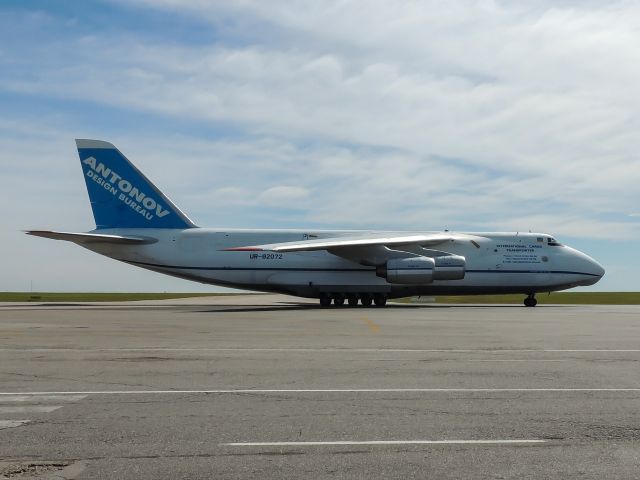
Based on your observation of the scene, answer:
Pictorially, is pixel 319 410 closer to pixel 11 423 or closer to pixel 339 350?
pixel 11 423

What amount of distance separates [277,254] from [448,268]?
358 inches

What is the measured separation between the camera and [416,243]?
38156 mm

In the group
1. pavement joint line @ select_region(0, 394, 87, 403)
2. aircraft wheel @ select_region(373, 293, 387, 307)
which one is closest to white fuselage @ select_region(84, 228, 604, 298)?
aircraft wheel @ select_region(373, 293, 387, 307)

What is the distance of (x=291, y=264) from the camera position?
1495 inches

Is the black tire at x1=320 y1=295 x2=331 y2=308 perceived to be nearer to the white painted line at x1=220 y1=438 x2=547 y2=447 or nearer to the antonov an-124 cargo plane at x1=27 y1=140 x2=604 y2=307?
the antonov an-124 cargo plane at x1=27 y1=140 x2=604 y2=307

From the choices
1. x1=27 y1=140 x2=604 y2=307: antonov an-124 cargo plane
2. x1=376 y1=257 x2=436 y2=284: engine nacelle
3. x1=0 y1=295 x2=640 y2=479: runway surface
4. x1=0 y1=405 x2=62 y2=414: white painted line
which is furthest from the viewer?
x1=27 y1=140 x2=604 y2=307: antonov an-124 cargo plane

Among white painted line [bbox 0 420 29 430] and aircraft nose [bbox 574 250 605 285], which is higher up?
aircraft nose [bbox 574 250 605 285]

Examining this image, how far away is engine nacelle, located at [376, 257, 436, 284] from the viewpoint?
35969 millimetres

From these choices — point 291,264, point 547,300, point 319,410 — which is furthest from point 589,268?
point 319,410

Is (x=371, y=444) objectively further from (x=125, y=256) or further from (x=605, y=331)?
(x=125, y=256)

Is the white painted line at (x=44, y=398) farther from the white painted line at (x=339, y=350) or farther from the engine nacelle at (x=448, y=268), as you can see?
the engine nacelle at (x=448, y=268)

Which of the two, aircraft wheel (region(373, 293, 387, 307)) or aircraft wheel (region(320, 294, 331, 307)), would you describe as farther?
aircraft wheel (region(320, 294, 331, 307))

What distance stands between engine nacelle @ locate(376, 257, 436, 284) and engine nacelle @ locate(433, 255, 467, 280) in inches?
23.2

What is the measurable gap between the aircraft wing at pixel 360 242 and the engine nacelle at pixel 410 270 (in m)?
1.04
